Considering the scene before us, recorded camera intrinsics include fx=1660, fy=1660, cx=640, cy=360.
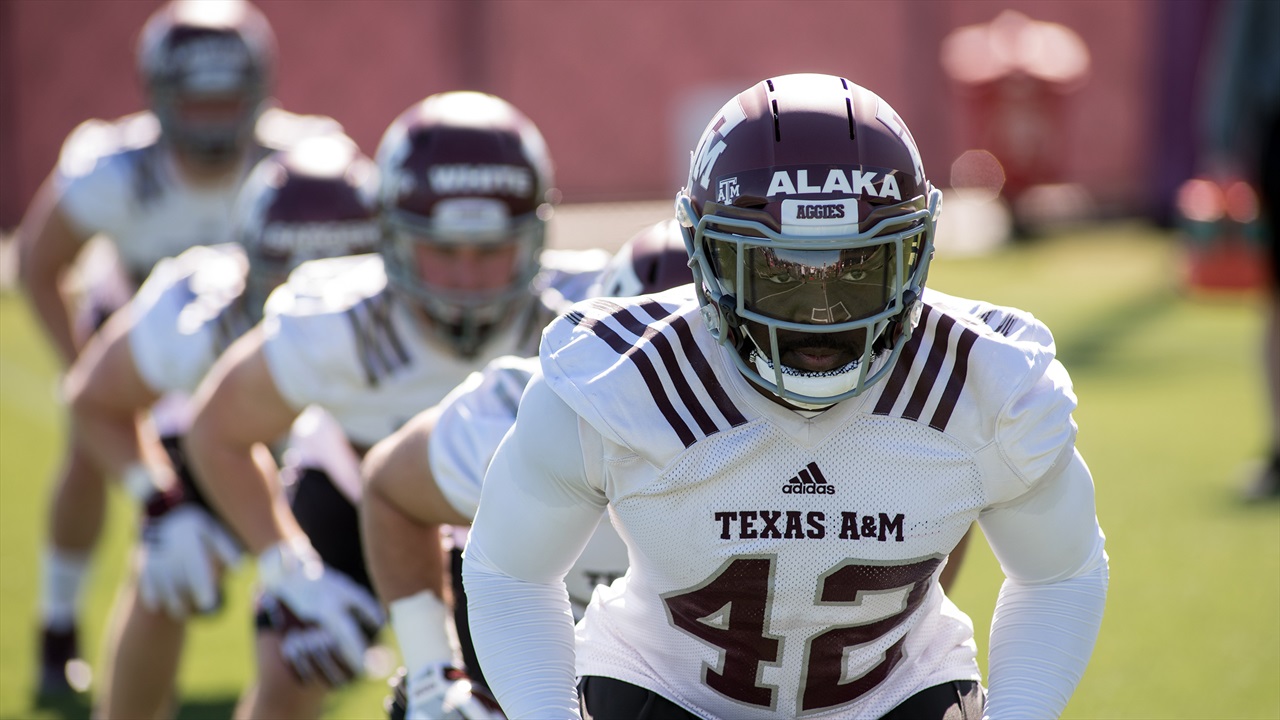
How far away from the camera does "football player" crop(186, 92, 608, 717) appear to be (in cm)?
339

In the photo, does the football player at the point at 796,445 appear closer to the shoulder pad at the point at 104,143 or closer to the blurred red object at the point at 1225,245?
the shoulder pad at the point at 104,143

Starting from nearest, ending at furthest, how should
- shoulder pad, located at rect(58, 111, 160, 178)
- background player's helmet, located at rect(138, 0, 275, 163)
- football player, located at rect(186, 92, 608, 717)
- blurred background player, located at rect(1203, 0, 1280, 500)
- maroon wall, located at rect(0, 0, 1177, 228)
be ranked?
football player, located at rect(186, 92, 608, 717), background player's helmet, located at rect(138, 0, 275, 163), shoulder pad, located at rect(58, 111, 160, 178), blurred background player, located at rect(1203, 0, 1280, 500), maroon wall, located at rect(0, 0, 1177, 228)

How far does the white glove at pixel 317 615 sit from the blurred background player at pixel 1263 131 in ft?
12.3

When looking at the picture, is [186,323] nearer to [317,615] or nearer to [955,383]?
[317,615]

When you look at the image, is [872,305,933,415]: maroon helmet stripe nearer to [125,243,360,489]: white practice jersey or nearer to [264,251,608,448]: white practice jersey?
[264,251,608,448]: white practice jersey

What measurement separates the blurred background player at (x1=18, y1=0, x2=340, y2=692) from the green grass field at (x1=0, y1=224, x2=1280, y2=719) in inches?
28.9

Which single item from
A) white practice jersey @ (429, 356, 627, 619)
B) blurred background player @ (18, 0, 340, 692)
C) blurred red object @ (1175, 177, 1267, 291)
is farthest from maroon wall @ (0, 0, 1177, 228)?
white practice jersey @ (429, 356, 627, 619)

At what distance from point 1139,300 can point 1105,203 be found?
5.95m

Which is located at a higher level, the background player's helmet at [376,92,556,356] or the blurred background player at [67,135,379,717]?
the background player's helmet at [376,92,556,356]

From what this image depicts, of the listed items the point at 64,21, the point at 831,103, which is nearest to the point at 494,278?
the point at 831,103

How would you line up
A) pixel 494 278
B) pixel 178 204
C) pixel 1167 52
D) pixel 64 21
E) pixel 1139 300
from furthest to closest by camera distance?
pixel 64 21 < pixel 1167 52 < pixel 1139 300 < pixel 178 204 < pixel 494 278

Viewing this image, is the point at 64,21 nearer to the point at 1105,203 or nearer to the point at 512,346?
the point at 1105,203

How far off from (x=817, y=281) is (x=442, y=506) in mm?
872

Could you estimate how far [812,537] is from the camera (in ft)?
7.30
